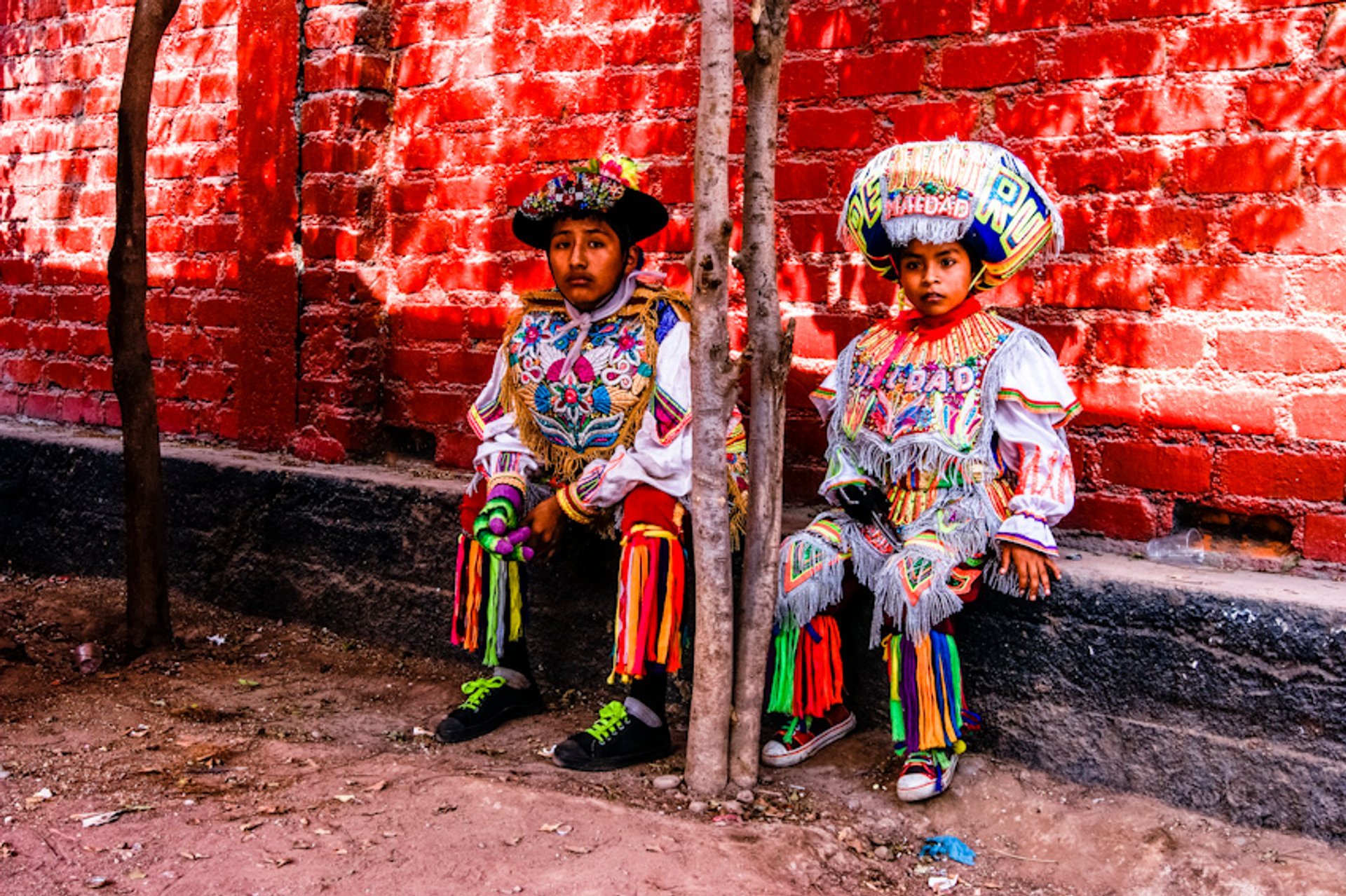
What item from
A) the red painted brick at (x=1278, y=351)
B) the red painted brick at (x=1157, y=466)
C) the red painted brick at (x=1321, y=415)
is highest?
the red painted brick at (x=1278, y=351)

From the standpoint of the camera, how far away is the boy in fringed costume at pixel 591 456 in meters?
3.36

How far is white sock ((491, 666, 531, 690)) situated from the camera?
382cm

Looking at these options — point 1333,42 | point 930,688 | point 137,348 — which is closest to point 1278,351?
point 1333,42

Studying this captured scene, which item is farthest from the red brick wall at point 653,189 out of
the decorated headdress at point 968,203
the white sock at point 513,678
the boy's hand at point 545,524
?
the white sock at point 513,678

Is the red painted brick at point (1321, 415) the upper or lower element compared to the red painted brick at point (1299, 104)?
lower

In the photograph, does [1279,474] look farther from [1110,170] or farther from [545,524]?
[545,524]

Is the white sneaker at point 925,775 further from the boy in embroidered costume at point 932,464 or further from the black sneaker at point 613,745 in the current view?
the black sneaker at point 613,745

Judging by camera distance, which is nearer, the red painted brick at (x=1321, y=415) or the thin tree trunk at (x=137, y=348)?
the red painted brick at (x=1321, y=415)

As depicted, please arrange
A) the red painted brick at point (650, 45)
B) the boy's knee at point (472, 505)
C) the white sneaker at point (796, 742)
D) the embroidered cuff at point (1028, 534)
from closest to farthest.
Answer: the embroidered cuff at point (1028, 534) → the white sneaker at point (796, 742) → the boy's knee at point (472, 505) → the red painted brick at point (650, 45)

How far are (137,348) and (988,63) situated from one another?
2.89 meters

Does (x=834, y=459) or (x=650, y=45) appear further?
(x=650, y=45)

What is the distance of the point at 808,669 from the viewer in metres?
3.29

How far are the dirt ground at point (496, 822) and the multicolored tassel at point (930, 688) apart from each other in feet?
0.60

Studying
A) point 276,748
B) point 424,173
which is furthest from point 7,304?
point 276,748
